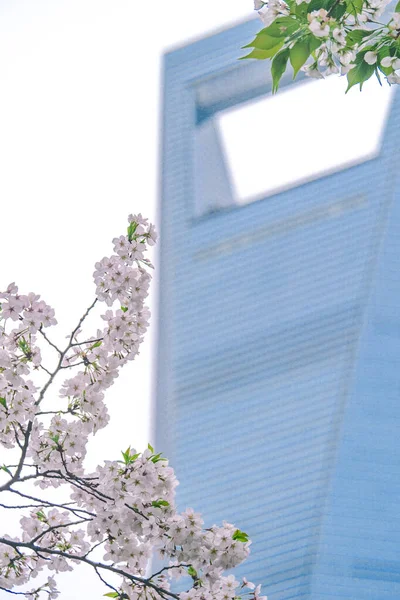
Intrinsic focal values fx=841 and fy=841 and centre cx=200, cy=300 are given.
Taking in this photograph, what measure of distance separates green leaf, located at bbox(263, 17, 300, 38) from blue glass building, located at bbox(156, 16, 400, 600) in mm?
28982

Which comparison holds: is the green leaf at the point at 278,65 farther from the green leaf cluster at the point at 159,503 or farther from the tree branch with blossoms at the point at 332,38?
the green leaf cluster at the point at 159,503

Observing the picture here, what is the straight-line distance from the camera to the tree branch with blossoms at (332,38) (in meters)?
1.87

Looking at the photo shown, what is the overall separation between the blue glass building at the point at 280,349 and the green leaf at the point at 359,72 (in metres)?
28.8

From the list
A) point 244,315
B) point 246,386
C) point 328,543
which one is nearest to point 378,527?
point 328,543

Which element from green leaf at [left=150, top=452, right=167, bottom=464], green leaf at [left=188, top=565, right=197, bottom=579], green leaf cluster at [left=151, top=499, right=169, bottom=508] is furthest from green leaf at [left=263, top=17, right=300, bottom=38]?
green leaf at [left=188, top=565, right=197, bottom=579]

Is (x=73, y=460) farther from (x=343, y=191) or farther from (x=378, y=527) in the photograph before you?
(x=343, y=191)

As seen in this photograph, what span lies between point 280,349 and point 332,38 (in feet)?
112

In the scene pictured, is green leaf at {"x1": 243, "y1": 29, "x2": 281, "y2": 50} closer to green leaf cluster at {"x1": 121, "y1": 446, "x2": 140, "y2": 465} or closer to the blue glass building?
green leaf cluster at {"x1": 121, "y1": 446, "x2": 140, "y2": 465}

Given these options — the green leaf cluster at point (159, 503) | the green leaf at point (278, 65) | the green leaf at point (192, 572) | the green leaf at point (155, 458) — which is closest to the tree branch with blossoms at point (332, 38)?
the green leaf at point (278, 65)

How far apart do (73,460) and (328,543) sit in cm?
2938

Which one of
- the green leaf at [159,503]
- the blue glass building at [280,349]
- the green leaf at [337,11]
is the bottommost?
the green leaf at [159,503]

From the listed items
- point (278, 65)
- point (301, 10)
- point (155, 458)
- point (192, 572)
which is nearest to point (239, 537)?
point (192, 572)

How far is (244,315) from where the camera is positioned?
3728 centimetres

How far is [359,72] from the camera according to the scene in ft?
6.47
